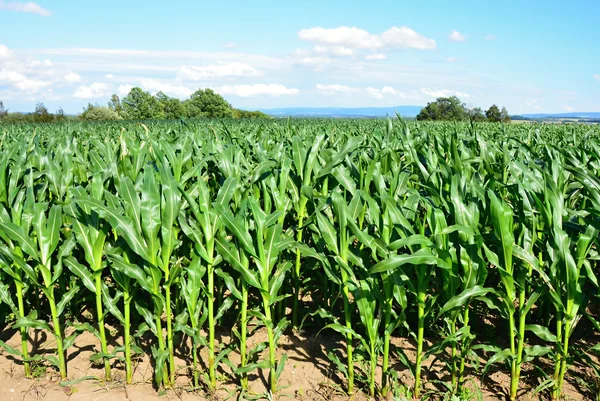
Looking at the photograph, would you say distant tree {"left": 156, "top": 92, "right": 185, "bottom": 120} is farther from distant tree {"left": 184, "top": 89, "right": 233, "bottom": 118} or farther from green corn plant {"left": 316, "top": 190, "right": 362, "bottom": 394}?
green corn plant {"left": 316, "top": 190, "right": 362, "bottom": 394}

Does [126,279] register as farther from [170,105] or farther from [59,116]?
[170,105]

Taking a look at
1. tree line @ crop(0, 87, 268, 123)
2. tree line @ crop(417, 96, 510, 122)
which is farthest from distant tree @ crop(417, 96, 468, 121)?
tree line @ crop(0, 87, 268, 123)

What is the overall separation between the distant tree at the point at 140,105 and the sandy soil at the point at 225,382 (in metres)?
90.7

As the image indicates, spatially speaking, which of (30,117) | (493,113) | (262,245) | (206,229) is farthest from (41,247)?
(493,113)

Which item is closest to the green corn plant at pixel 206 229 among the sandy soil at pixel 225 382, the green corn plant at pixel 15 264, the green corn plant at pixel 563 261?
the sandy soil at pixel 225 382

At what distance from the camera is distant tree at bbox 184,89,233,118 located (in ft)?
305

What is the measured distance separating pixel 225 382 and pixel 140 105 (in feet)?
319

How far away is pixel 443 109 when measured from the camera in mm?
92125

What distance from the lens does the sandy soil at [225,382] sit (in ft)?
10.1

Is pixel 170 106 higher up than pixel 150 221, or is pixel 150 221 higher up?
pixel 170 106

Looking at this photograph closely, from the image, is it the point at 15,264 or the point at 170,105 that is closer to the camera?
the point at 15,264

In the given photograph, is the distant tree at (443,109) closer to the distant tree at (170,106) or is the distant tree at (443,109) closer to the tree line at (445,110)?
the tree line at (445,110)

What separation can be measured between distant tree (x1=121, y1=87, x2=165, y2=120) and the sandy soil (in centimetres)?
9067

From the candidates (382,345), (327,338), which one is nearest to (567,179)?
(382,345)
